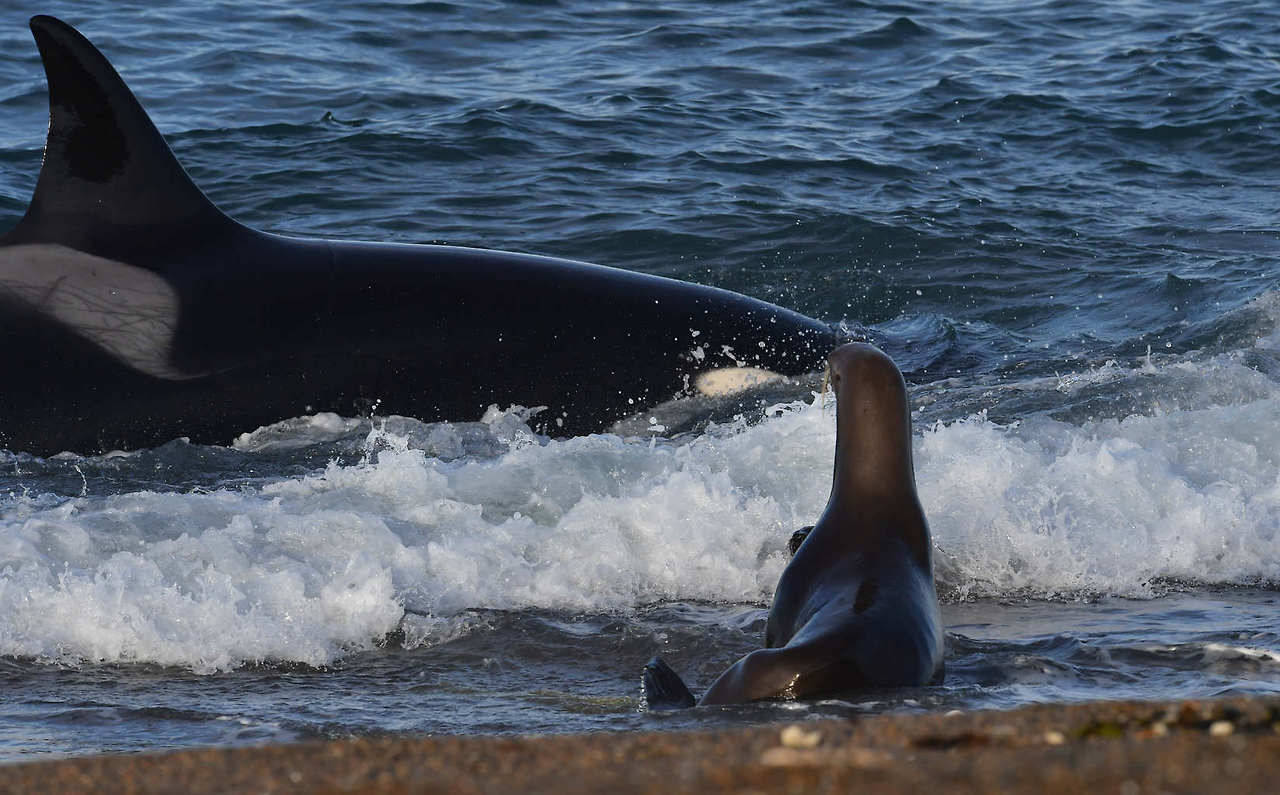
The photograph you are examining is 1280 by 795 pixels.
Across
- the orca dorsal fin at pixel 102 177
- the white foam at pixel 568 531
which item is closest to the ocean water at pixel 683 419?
the white foam at pixel 568 531

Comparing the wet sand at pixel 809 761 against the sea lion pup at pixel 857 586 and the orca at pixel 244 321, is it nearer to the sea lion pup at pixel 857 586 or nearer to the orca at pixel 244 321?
the sea lion pup at pixel 857 586

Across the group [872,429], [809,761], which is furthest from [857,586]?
[809,761]

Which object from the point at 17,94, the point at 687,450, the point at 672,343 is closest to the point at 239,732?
the point at 687,450

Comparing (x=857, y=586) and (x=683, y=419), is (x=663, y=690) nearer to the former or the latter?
(x=857, y=586)

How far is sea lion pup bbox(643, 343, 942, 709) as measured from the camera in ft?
13.9

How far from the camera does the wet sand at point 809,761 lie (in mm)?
2322

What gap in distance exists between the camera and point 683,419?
328 inches

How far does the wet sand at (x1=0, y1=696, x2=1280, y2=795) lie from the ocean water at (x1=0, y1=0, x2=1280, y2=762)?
1.49m

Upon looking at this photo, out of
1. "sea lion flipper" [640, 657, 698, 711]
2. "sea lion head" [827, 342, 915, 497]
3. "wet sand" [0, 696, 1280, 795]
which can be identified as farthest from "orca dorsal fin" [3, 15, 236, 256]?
"wet sand" [0, 696, 1280, 795]

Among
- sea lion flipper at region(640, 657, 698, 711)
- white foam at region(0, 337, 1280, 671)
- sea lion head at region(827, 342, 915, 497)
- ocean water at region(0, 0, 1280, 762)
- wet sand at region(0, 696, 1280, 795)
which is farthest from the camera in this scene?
white foam at region(0, 337, 1280, 671)

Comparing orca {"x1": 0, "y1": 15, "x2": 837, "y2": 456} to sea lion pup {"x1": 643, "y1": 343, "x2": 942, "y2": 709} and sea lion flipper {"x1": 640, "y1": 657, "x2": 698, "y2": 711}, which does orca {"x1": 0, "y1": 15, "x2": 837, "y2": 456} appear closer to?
sea lion pup {"x1": 643, "y1": 343, "x2": 942, "y2": 709}

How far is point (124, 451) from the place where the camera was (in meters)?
7.59

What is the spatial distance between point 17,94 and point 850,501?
1345 centimetres

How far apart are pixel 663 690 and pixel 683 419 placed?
153 inches
